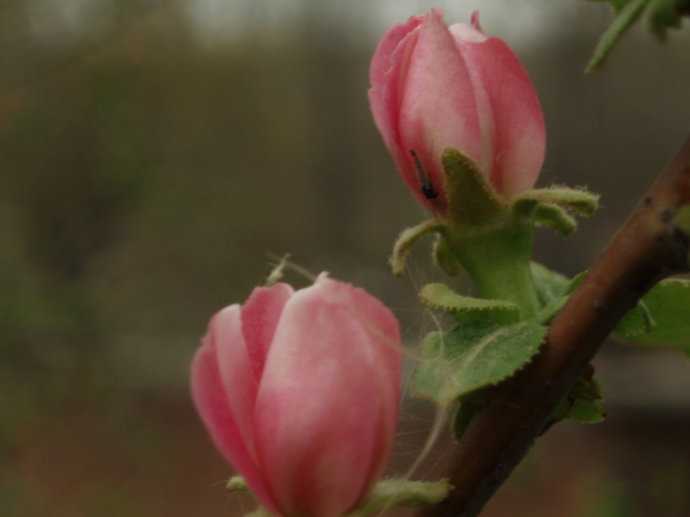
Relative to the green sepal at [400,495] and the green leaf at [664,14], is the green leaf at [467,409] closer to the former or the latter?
the green sepal at [400,495]

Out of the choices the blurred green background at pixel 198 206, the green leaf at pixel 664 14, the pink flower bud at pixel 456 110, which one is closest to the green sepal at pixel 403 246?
the pink flower bud at pixel 456 110

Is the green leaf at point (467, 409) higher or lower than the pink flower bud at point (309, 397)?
lower

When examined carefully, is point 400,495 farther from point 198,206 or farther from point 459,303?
point 198,206

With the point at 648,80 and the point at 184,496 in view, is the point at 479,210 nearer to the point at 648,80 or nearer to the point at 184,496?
the point at 648,80

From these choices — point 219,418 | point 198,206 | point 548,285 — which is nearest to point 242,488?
point 219,418

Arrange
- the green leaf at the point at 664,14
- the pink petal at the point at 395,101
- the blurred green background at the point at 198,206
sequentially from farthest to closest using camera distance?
the blurred green background at the point at 198,206, the pink petal at the point at 395,101, the green leaf at the point at 664,14

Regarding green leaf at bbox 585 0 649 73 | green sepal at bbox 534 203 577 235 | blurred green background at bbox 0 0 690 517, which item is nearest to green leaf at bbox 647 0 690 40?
green leaf at bbox 585 0 649 73

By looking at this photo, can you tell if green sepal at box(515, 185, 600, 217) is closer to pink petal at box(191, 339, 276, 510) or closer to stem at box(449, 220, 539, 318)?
stem at box(449, 220, 539, 318)
